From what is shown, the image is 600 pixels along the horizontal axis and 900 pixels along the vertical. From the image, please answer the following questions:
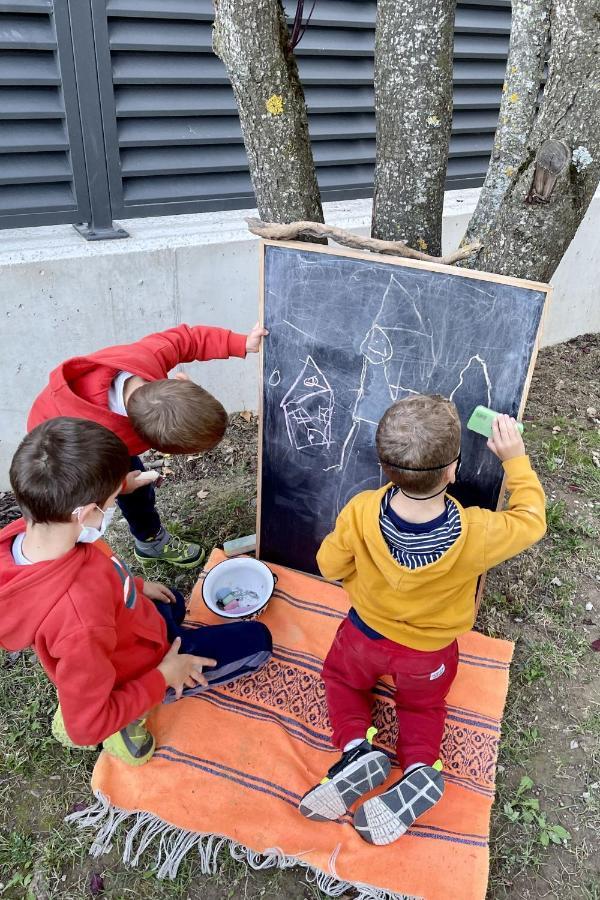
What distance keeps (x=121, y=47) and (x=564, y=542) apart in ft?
10.7

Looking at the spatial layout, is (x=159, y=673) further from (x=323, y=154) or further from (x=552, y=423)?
(x=323, y=154)

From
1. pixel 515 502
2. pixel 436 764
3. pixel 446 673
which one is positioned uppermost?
pixel 515 502

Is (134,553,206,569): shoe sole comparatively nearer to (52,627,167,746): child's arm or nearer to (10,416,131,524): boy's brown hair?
(52,627,167,746): child's arm

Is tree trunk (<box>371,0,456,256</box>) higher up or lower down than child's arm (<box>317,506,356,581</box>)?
higher up

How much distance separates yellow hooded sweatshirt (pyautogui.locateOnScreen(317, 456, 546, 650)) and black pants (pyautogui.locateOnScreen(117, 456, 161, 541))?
3.02 ft

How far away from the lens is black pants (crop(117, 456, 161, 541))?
2.76 meters

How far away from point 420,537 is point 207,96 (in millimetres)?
2897

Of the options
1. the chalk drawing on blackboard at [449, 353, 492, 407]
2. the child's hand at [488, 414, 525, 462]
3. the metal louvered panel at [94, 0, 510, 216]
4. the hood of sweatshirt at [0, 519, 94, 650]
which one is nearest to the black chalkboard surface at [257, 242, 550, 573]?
the chalk drawing on blackboard at [449, 353, 492, 407]

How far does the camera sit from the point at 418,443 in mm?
1846

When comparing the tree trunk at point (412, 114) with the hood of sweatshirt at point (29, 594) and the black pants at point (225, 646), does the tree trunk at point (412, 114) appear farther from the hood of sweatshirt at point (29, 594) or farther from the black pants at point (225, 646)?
the hood of sweatshirt at point (29, 594)

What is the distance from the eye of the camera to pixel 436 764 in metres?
2.09

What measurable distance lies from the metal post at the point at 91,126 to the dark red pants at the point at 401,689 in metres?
2.43

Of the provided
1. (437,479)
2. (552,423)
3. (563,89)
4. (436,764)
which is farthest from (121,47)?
(436,764)

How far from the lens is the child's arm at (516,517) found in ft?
→ 6.40
